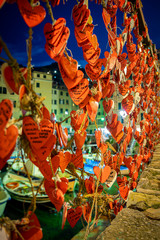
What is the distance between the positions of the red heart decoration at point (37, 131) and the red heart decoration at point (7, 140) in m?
0.08

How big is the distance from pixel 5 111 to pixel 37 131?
0.17 meters

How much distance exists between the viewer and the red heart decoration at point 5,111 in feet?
1.81

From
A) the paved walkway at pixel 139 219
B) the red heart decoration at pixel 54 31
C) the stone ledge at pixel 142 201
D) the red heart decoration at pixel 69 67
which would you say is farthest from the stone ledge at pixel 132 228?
the red heart decoration at pixel 54 31

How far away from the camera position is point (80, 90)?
39.2 inches

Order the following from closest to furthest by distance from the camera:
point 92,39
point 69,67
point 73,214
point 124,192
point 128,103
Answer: point 69,67 < point 92,39 < point 73,214 < point 124,192 < point 128,103

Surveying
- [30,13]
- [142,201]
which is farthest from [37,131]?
[142,201]

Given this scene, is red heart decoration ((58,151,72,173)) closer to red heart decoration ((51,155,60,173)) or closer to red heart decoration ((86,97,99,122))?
red heart decoration ((51,155,60,173))

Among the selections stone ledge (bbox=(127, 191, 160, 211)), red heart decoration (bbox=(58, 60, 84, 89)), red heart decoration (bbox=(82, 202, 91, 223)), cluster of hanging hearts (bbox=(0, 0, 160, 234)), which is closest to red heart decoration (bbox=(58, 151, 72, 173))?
cluster of hanging hearts (bbox=(0, 0, 160, 234))

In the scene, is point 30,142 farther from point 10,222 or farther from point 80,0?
point 80,0

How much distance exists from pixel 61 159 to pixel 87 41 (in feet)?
2.57

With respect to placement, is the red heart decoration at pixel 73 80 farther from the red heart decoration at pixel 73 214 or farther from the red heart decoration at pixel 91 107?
the red heart decoration at pixel 73 214

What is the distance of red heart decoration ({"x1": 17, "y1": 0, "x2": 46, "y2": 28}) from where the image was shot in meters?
0.64

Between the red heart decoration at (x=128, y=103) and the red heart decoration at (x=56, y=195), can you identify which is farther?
the red heart decoration at (x=128, y=103)

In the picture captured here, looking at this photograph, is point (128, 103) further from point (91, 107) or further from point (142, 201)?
point (142, 201)
